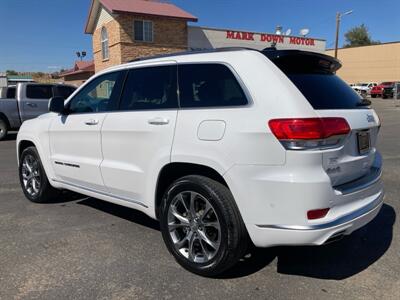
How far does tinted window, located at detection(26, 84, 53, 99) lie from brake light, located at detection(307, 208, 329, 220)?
1263 cm

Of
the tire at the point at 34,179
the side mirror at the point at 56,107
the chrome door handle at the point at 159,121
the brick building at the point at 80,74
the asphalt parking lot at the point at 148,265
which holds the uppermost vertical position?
the brick building at the point at 80,74

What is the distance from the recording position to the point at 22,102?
44.9 ft

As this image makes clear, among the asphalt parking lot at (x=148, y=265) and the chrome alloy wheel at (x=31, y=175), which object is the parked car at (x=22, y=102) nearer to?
the chrome alloy wheel at (x=31, y=175)

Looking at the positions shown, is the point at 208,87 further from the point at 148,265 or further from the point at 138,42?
the point at 138,42

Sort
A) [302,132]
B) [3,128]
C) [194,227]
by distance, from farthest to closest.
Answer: [3,128], [194,227], [302,132]

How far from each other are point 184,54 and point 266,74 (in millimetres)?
970

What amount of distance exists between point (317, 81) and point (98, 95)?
252cm

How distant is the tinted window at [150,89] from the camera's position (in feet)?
12.7

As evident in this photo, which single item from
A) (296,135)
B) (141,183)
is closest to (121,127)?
(141,183)

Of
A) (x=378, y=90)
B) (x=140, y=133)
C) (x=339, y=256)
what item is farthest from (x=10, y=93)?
(x=378, y=90)

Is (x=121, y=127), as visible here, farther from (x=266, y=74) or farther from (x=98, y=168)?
(x=266, y=74)

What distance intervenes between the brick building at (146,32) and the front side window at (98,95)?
21306 mm

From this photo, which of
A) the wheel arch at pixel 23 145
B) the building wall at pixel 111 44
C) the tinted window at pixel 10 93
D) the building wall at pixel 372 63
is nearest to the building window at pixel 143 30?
the building wall at pixel 111 44

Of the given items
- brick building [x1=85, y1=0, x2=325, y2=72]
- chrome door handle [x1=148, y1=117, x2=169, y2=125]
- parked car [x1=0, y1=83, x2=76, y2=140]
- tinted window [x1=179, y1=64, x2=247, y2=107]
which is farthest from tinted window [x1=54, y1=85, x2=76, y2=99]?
brick building [x1=85, y1=0, x2=325, y2=72]
